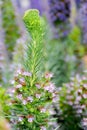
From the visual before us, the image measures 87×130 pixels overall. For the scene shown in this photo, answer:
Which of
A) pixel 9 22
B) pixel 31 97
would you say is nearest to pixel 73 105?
pixel 31 97

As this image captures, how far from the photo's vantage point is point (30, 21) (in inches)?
41.3

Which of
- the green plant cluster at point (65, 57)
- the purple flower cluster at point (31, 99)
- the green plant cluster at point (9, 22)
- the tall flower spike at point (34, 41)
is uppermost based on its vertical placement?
the green plant cluster at point (9, 22)

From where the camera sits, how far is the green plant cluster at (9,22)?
2.53 metres

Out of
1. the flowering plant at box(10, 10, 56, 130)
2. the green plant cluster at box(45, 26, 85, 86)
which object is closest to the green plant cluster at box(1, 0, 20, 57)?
the green plant cluster at box(45, 26, 85, 86)

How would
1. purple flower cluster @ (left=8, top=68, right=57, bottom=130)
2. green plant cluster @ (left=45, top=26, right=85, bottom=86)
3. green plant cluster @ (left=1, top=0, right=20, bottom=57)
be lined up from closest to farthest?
purple flower cluster @ (left=8, top=68, right=57, bottom=130) < green plant cluster @ (left=45, top=26, right=85, bottom=86) < green plant cluster @ (left=1, top=0, right=20, bottom=57)

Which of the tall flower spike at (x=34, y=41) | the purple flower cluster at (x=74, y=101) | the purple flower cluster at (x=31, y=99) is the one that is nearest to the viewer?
the tall flower spike at (x=34, y=41)

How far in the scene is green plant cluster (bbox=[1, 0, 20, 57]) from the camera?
99.5 inches

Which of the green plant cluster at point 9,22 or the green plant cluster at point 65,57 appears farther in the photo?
the green plant cluster at point 9,22

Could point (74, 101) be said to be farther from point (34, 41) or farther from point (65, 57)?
point (65, 57)

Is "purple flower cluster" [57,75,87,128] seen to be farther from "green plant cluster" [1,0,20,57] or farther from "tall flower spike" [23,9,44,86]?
"green plant cluster" [1,0,20,57]

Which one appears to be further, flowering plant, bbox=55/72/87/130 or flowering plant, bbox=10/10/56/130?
flowering plant, bbox=55/72/87/130

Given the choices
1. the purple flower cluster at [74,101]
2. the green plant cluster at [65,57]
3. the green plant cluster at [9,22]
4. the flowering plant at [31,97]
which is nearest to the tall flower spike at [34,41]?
the flowering plant at [31,97]

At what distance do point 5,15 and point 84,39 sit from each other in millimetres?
364

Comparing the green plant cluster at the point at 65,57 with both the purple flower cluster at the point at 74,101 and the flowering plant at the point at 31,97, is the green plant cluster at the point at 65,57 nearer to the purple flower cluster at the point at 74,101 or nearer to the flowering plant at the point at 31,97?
the purple flower cluster at the point at 74,101
